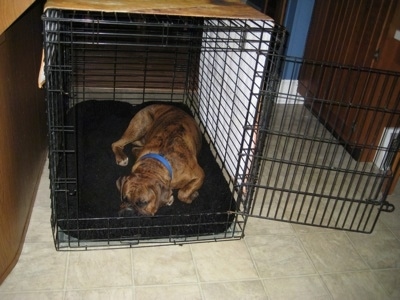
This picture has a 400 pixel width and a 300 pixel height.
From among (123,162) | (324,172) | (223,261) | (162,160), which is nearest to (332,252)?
(223,261)

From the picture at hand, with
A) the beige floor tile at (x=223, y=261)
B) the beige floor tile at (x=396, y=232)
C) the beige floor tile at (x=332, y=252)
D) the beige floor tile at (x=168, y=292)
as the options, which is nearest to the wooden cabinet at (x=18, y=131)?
the beige floor tile at (x=168, y=292)

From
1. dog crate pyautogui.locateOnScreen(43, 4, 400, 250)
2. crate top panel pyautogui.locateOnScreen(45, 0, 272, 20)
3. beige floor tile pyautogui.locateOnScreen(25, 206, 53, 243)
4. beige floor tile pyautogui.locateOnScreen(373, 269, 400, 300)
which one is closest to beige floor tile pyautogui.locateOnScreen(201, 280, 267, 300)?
dog crate pyautogui.locateOnScreen(43, 4, 400, 250)

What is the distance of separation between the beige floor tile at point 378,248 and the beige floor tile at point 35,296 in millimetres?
1648

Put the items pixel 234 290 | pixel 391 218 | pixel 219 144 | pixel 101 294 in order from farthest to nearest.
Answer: pixel 219 144 → pixel 391 218 → pixel 234 290 → pixel 101 294

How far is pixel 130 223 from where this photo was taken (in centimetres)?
222

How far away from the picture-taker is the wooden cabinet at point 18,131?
5.84ft

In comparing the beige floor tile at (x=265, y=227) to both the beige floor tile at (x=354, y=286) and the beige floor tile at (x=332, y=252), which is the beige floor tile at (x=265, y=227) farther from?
the beige floor tile at (x=354, y=286)

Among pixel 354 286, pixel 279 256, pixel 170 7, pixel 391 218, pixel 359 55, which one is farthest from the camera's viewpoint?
pixel 359 55

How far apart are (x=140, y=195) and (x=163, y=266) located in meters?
0.39

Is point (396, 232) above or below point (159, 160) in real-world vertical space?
below

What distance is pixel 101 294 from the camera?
1861mm

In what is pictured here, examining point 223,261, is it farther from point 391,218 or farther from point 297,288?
point 391,218

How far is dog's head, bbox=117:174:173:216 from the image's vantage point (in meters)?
2.15

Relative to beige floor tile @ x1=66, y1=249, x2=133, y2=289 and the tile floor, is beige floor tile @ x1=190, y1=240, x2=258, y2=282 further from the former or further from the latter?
beige floor tile @ x1=66, y1=249, x2=133, y2=289
